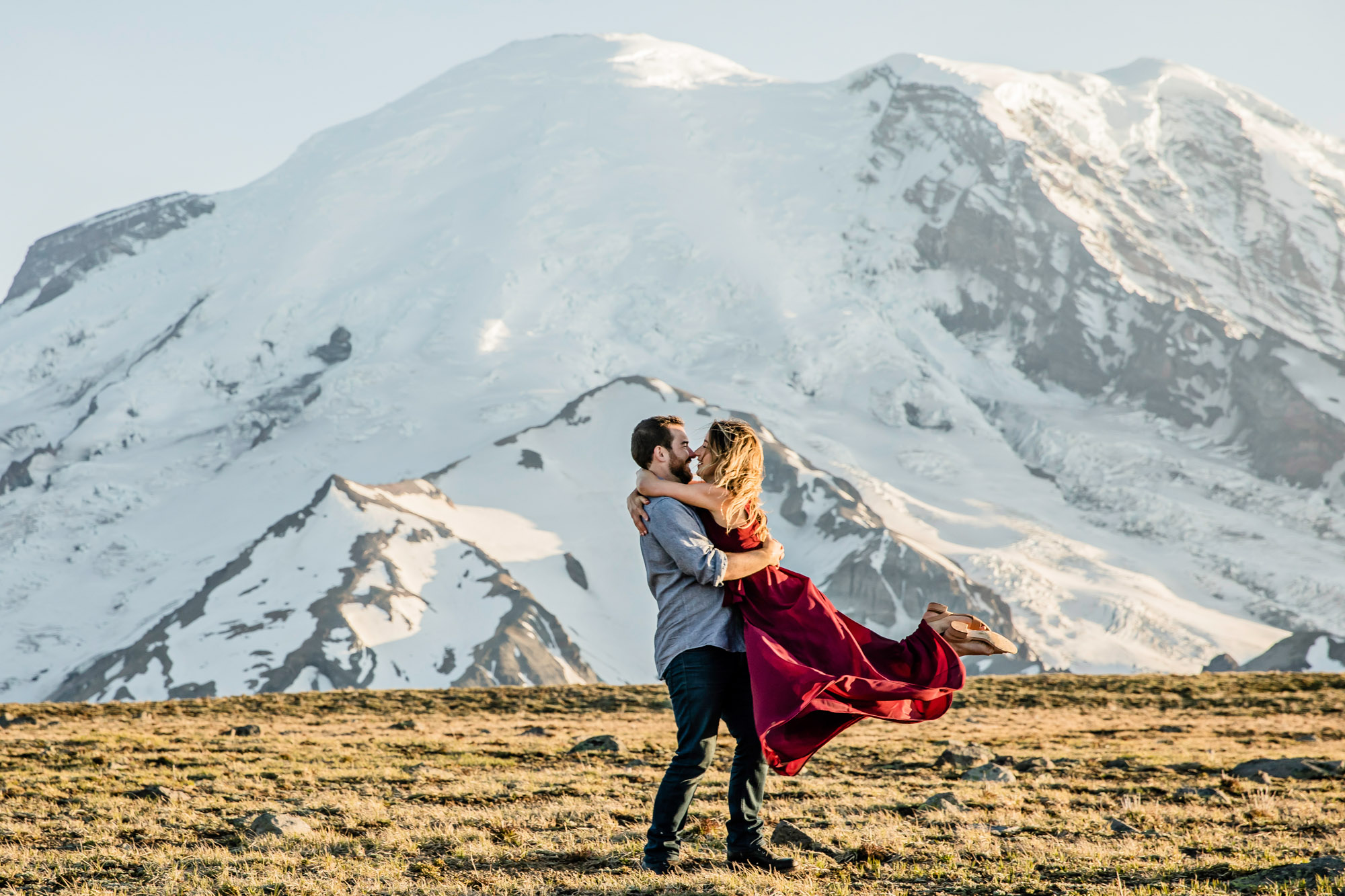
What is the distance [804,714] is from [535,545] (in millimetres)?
186981

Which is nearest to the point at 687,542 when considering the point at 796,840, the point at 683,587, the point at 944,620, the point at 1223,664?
the point at 683,587

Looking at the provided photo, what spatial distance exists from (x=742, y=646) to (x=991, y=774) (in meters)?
10.2

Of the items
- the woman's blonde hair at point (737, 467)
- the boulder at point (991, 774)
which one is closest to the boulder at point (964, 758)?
the boulder at point (991, 774)

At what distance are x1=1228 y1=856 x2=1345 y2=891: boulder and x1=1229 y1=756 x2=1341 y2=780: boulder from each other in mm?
9338

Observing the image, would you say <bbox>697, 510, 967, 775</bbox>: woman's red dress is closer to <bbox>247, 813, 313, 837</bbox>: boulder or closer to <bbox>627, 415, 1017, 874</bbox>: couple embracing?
<bbox>627, 415, 1017, 874</bbox>: couple embracing

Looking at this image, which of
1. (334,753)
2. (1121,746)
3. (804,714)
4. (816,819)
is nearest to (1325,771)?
(1121,746)

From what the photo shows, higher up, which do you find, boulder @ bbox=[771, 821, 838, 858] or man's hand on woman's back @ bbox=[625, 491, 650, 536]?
man's hand on woman's back @ bbox=[625, 491, 650, 536]

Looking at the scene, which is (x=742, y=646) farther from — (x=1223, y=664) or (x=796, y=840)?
(x=1223, y=664)

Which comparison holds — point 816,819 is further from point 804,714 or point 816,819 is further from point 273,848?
point 273,848

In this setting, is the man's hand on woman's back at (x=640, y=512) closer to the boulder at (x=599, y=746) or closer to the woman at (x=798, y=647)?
the woman at (x=798, y=647)

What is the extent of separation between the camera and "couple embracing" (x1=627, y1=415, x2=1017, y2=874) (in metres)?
8.70

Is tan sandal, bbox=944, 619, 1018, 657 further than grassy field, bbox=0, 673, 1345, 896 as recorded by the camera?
No

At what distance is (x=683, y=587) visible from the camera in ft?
29.4

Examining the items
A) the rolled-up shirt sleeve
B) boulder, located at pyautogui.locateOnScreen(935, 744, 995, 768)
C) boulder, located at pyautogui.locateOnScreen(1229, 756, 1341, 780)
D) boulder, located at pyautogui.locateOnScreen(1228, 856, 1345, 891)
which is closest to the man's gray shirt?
the rolled-up shirt sleeve
